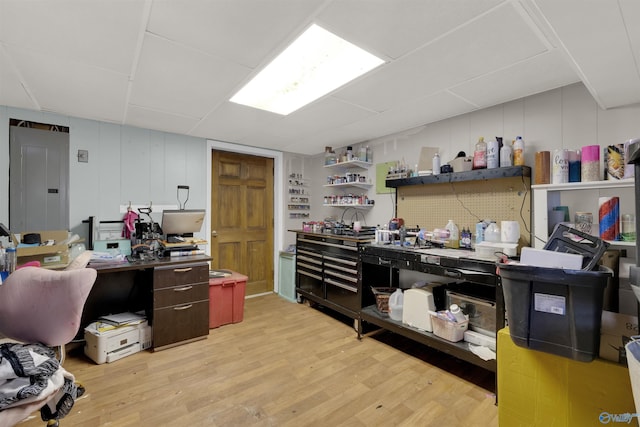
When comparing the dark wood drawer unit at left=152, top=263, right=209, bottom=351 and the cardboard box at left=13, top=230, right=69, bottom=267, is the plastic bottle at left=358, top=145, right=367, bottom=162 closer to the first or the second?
the dark wood drawer unit at left=152, top=263, right=209, bottom=351

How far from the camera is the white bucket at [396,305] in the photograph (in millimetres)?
2648

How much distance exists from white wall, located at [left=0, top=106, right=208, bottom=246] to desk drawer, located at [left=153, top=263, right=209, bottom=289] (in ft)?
3.35

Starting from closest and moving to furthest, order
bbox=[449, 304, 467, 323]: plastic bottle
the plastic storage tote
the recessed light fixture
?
the plastic storage tote → the recessed light fixture → bbox=[449, 304, 467, 323]: plastic bottle

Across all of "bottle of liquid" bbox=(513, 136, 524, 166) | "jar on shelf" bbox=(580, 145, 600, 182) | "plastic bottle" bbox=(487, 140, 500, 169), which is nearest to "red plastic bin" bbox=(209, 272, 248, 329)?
"plastic bottle" bbox=(487, 140, 500, 169)

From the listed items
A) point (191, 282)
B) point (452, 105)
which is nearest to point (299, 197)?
point (191, 282)

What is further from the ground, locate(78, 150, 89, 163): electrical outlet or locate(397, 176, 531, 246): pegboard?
locate(78, 150, 89, 163): electrical outlet

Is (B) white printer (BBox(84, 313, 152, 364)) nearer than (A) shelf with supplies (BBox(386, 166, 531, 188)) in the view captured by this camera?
No

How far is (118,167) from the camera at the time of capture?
3.09 metres

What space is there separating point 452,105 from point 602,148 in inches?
42.5

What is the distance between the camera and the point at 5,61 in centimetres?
176

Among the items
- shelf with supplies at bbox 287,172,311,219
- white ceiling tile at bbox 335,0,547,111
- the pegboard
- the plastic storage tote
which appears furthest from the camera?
shelf with supplies at bbox 287,172,311,219

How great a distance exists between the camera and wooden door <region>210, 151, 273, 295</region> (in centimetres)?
402

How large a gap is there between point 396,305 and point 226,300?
73.6 inches

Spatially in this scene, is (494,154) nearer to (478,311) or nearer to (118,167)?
(478,311)
